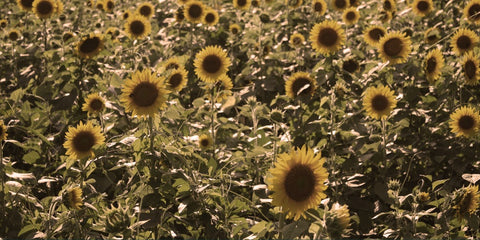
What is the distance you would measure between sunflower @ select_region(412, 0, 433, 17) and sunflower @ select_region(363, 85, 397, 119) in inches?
87.7

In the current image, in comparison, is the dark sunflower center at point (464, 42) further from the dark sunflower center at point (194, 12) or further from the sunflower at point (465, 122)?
the dark sunflower center at point (194, 12)

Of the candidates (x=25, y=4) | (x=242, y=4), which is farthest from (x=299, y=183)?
(x=25, y=4)

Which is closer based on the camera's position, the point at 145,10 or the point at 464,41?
the point at 464,41

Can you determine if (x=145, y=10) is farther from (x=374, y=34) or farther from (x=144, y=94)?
(x=144, y=94)

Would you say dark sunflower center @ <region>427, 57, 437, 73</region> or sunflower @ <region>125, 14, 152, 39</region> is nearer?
dark sunflower center @ <region>427, 57, 437, 73</region>

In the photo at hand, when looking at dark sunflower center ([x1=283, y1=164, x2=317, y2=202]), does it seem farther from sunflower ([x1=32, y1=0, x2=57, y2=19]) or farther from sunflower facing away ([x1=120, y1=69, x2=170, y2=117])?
sunflower ([x1=32, y1=0, x2=57, y2=19])

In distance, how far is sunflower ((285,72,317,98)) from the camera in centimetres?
358

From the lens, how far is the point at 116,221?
1867 millimetres

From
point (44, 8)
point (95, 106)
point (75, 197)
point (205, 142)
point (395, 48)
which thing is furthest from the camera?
point (44, 8)

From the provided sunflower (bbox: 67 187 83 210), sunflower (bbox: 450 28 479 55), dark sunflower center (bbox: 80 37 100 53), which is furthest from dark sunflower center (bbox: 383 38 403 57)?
sunflower (bbox: 67 187 83 210)

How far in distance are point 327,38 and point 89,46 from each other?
1951 millimetres

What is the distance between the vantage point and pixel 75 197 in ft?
7.69

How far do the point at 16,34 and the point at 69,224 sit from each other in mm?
3884

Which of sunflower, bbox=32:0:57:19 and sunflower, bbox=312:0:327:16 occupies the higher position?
sunflower, bbox=312:0:327:16
